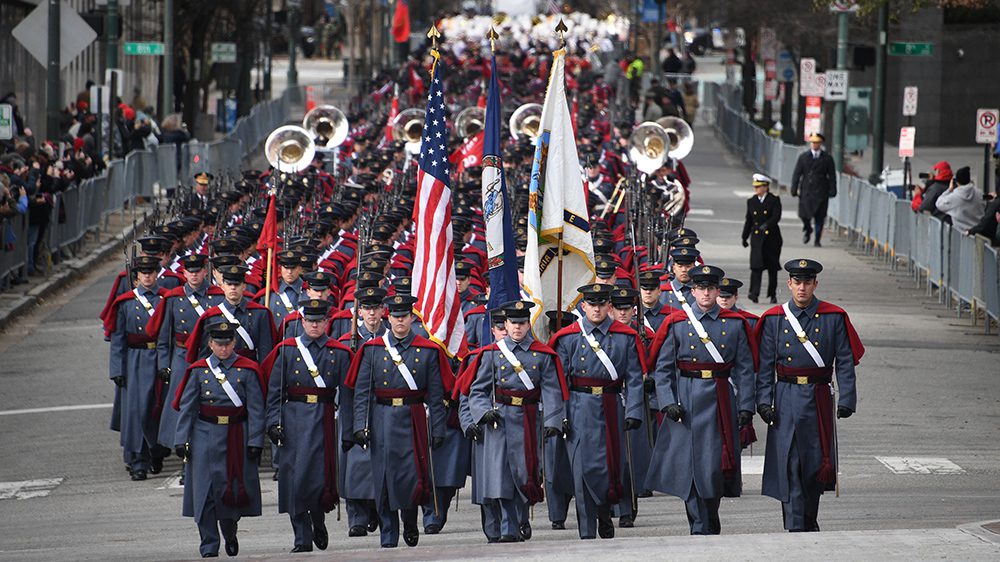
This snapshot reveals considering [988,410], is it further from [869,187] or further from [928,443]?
[869,187]

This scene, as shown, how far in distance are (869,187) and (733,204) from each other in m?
8.73

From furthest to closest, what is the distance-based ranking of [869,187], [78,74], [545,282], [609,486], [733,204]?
[78,74], [733,204], [869,187], [545,282], [609,486]

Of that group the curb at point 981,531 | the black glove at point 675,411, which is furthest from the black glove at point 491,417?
the curb at point 981,531

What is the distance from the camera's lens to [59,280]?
26219 mm

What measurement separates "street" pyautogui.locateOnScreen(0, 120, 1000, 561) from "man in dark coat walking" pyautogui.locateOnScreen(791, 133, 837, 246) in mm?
6198

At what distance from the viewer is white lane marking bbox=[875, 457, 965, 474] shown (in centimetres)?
1562

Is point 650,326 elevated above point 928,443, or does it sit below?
above

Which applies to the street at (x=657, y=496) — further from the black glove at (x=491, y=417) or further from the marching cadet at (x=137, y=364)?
the black glove at (x=491, y=417)

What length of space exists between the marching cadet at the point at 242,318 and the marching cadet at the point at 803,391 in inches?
142

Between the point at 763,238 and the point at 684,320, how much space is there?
38.4 feet

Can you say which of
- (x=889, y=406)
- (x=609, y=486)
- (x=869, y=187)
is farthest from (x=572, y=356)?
(x=869, y=187)

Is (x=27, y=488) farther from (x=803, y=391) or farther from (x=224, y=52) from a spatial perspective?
(x=224, y=52)

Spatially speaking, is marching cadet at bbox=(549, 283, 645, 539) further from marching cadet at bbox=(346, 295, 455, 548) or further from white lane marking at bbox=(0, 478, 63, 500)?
white lane marking at bbox=(0, 478, 63, 500)

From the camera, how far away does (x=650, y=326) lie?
1523 centimetres
